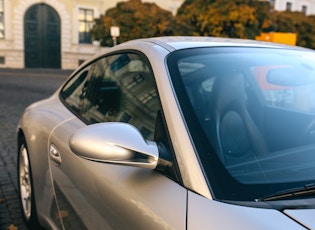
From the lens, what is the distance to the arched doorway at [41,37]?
27938 millimetres

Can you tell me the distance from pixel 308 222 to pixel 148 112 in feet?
3.14

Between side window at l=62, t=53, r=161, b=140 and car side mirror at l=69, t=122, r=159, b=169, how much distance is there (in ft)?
0.99

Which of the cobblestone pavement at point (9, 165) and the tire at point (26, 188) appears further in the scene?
the cobblestone pavement at point (9, 165)

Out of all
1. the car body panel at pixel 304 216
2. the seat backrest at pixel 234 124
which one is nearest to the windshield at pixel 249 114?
the seat backrest at pixel 234 124

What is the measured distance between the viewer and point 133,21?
78.3 feet

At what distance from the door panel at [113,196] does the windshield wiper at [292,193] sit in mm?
300

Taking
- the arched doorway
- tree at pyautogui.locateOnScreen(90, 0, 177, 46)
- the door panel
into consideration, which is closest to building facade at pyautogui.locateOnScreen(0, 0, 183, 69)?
the arched doorway

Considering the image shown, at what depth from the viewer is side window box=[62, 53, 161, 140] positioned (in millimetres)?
1979

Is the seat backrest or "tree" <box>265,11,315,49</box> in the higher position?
"tree" <box>265,11,315,49</box>

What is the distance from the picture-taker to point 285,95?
2.25 metres

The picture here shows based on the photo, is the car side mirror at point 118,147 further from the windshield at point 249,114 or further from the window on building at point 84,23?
the window on building at point 84,23

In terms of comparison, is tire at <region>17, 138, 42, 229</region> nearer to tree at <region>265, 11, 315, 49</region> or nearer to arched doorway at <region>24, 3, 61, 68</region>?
tree at <region>265, 11, 315, 49</region>

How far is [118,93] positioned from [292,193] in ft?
4.01

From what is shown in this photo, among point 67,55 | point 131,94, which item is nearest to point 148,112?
point 131,94
